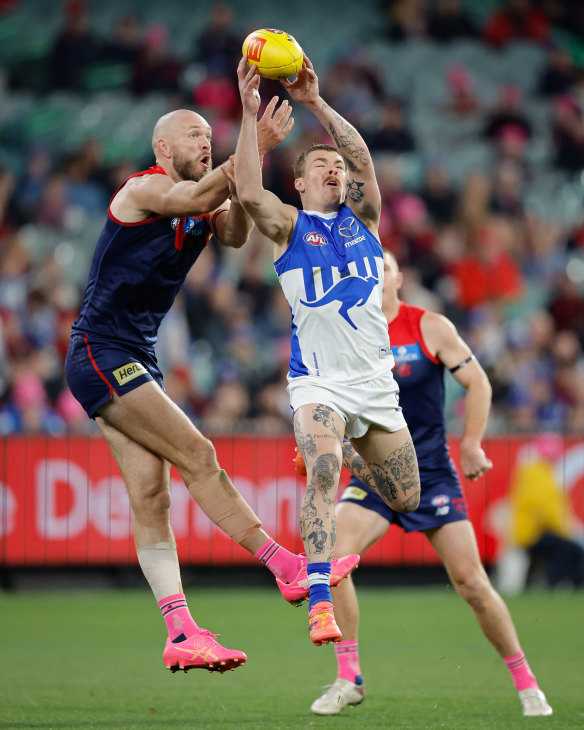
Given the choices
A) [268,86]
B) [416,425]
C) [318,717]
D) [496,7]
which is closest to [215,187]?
[416,425]

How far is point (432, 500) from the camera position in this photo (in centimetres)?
730

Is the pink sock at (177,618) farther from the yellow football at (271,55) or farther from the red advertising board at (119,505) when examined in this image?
the red advertising board at (119,505)

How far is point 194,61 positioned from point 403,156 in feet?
11.9

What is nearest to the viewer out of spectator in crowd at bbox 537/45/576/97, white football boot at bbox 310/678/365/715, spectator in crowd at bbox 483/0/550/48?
white football boot at bbox 310/678/365/715

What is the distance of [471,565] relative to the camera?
714 centimetres

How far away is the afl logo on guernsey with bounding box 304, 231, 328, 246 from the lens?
243 inches

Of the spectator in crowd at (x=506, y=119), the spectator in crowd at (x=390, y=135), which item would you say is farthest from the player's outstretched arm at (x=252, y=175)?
the spectator in crowd at (x=506, y=119)

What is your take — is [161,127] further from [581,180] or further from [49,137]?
[581,180]

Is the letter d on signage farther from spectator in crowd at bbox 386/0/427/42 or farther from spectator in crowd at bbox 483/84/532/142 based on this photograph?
spectator in crowd at bbox 386/0/427/42

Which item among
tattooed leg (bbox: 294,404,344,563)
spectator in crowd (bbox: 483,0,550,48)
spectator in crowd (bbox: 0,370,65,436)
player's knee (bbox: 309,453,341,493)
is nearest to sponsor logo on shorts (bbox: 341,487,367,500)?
tattooed leg (bbox: 294,404,344,563)

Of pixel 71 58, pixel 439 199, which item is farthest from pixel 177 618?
pixel 71 58

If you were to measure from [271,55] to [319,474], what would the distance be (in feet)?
7.10

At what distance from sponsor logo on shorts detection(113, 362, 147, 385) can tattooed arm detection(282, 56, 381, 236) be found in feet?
4.79

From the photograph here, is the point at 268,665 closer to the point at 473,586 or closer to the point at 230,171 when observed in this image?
the point at 473,586
